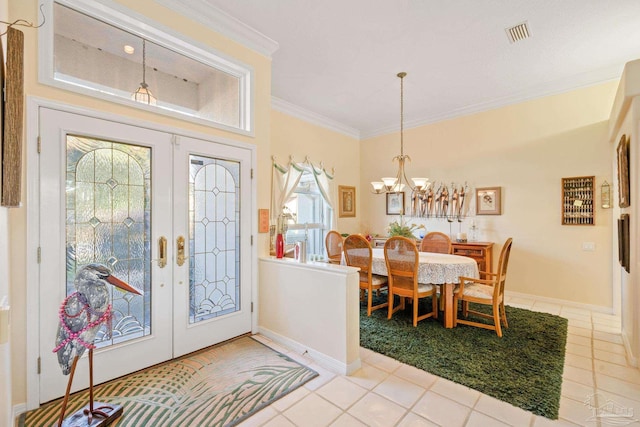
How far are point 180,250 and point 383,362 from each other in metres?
2.09

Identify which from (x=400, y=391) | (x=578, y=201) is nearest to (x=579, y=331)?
(x=578, y=201)

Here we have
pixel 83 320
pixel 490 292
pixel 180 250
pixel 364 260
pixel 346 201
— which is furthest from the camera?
pixel 346 201

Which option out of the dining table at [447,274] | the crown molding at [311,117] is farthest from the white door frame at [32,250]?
the dining table at [447,274]

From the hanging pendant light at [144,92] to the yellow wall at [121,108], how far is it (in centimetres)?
34

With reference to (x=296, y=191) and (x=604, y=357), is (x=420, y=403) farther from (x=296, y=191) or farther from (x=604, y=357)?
(x=296, y=191)

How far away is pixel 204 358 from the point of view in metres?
2.61

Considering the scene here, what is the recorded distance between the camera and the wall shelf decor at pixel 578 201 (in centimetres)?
389

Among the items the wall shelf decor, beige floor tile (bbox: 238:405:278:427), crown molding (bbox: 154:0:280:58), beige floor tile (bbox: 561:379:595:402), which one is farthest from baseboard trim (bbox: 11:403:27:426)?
the wall shelf decor

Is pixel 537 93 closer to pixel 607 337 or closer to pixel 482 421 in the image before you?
pixel 607 337

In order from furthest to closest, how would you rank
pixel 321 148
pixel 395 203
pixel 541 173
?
pixel 395 203, pixel 321 148, pixel 541 173

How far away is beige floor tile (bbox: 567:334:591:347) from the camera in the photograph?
292 cm

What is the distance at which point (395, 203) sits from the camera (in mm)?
5820

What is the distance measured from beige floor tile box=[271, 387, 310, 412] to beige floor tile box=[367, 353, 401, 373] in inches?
27.5

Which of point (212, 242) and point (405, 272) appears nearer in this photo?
point (212, 242)
